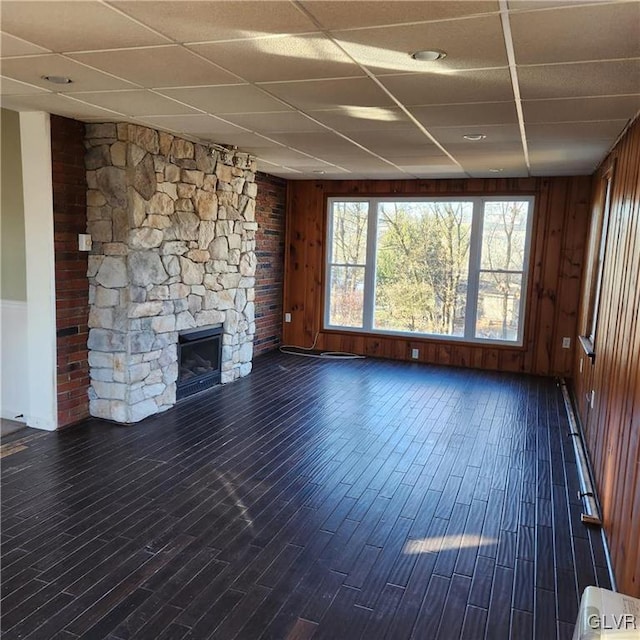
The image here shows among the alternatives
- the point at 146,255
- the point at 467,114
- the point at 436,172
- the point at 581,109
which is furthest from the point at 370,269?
the point at 581,109

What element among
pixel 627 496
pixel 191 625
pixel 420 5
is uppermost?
pixel 420 5

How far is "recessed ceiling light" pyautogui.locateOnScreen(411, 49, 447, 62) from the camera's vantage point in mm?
2334

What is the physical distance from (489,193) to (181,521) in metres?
5.51

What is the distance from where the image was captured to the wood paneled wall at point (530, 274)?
21.4 feet

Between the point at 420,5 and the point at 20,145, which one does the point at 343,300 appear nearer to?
the point at 20,145

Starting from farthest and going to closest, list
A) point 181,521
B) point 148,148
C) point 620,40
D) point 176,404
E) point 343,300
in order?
point 343,300 → point 176,404 → point 148,148 → point 181,521 → point 620,40

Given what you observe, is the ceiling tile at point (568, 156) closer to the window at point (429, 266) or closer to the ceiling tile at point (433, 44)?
the window at point (429, 266)

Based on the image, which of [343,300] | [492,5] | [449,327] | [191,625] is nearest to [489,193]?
[449,327]

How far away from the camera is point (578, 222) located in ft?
21.2

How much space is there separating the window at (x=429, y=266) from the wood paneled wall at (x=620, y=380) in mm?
2185

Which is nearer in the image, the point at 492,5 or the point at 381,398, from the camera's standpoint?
the point at 492,5

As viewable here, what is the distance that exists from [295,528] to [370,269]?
497 centimetres

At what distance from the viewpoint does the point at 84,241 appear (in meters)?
4.27

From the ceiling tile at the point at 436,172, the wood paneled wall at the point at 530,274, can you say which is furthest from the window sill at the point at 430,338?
the ceiling tile at the point at 436,172
